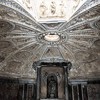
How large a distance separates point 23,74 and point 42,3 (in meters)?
7.83

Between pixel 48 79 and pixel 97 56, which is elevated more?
pixel 97 56

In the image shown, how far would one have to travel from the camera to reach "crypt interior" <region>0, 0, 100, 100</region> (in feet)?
38.3

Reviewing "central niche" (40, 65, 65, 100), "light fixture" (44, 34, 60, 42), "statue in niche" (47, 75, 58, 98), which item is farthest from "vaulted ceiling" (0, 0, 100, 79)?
"statue in niche" (47, 75, 58, 98)

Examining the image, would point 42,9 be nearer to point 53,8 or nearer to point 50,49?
point 53,8

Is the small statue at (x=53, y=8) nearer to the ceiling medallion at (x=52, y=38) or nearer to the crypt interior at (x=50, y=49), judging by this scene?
the crypt interior at (x=50, y=49)

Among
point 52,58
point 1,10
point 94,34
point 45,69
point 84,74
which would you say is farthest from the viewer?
point 84,74

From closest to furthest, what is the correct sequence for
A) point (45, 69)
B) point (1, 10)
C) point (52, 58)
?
1. point (1, 10)
2. point (45, 69)
3. point (52, 58)

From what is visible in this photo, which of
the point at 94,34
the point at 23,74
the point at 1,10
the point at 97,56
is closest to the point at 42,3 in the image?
the point at 1,10

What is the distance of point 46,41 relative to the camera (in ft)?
49.1

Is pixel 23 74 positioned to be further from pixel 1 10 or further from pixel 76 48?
pixel 1 10

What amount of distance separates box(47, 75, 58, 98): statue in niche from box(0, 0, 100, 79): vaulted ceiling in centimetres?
155

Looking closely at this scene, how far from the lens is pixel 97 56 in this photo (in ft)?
54.5

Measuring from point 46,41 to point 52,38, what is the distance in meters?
0.49

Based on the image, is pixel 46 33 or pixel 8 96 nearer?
pixel 46 33
